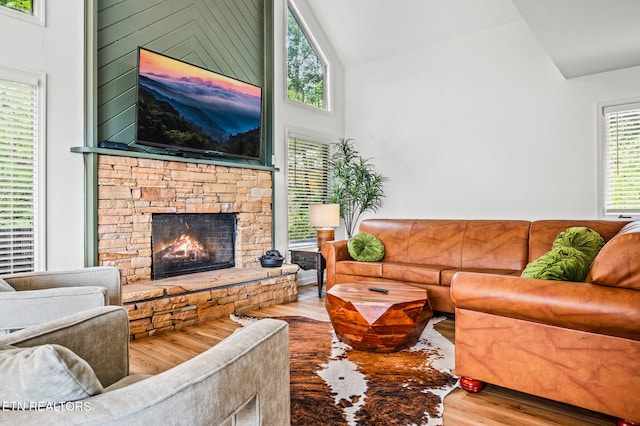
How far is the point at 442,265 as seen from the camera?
4078 millimetres

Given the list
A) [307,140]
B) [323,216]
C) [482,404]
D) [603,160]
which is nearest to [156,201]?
[323,216]

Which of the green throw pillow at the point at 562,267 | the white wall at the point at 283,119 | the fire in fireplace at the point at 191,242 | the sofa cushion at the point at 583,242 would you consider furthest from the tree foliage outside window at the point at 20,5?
the sofa cushion at the point at 583,242

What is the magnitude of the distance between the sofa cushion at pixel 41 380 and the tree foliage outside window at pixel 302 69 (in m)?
4.78

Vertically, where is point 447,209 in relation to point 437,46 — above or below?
below

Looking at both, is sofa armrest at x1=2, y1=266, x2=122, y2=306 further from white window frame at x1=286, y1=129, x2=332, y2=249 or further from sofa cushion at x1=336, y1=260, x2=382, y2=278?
white window frame at x1=286, y1=129, x2=332, y2=249

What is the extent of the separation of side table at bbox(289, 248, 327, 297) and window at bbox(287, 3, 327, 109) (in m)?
2.00

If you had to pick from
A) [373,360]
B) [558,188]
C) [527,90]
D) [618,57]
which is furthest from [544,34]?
[373,360]

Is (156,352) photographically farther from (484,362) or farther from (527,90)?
(527,90)

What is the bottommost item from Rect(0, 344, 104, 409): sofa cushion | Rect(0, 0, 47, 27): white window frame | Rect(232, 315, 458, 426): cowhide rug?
Rect(232, 315, 458, 426): cowhide rug

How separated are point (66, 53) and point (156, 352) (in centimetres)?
240

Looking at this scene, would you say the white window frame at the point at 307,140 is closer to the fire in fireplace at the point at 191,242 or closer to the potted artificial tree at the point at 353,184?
the potted artificial tree at the point at 353,184

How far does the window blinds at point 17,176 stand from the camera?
2943 millimetres

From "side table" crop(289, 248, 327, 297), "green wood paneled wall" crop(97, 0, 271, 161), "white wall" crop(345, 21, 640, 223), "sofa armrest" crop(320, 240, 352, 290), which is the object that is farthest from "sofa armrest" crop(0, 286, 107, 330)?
"white wall" crop(345, 21, 640, 223)

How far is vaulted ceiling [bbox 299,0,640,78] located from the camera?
2793 mm
